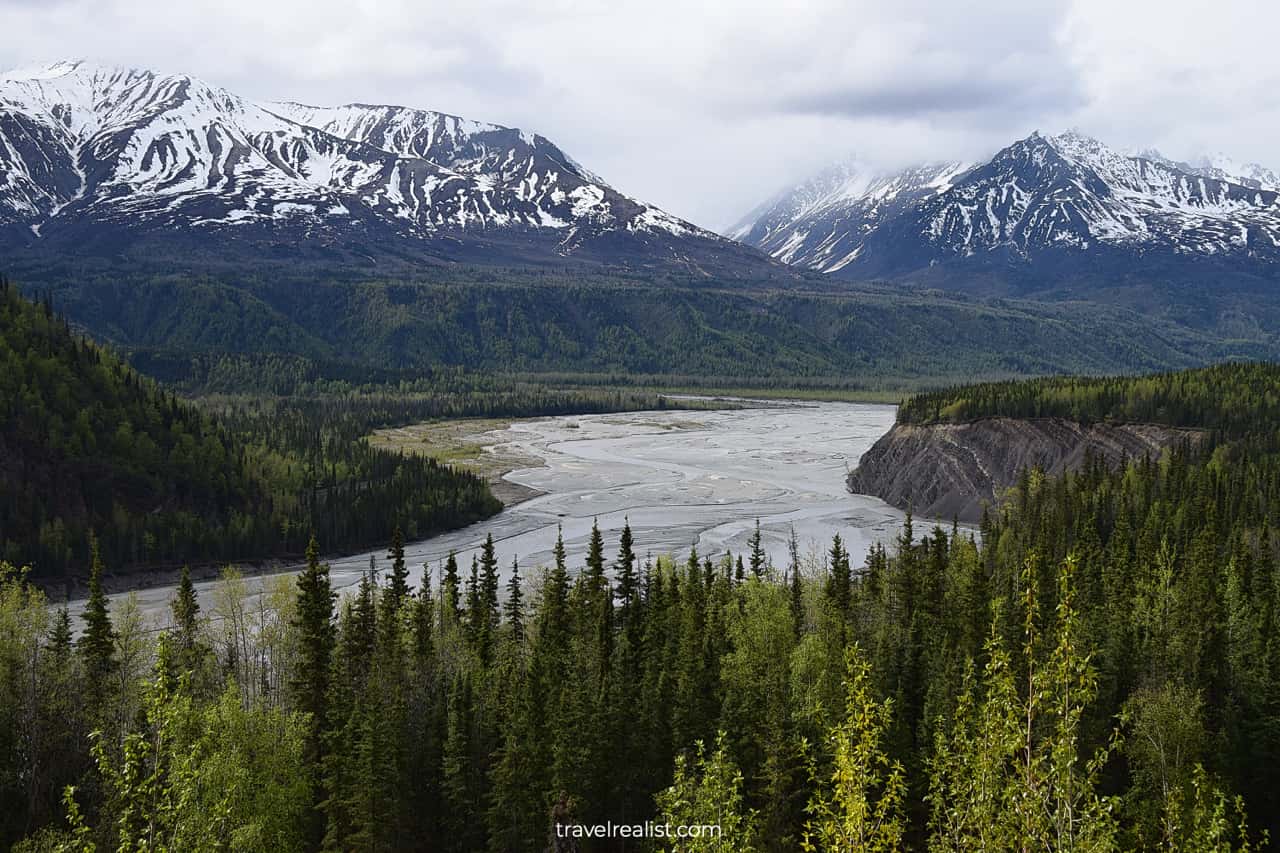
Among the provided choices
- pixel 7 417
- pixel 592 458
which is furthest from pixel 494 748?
pixel 592 458

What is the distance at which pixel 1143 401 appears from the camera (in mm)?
132750

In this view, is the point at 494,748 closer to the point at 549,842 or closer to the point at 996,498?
the point at 549,842

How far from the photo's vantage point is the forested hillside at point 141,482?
4139 inches

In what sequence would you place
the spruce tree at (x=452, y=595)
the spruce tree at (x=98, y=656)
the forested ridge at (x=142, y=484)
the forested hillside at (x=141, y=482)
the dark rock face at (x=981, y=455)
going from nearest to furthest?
the spruce tree at (x=98, y=656)
the spruce tree at (x=452, y=595)
the forested ridge at (x=142, y=484)
the forested hillside at (x=141, y=482)
the dark rock face at (x=981, y=455)

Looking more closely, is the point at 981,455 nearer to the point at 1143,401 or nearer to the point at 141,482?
the point at 1143,401

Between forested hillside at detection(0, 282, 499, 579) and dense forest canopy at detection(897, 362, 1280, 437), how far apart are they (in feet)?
220

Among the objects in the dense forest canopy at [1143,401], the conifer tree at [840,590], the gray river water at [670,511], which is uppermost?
the dense forest canopy at [1143,401]

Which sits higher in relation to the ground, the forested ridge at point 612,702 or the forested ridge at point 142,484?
the forested ridge at point 142,484

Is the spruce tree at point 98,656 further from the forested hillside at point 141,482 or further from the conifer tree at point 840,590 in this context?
the forested hillside at point 141,482

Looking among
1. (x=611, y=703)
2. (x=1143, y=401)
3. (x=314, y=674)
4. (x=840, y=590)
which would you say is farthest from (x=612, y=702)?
(x=1143, y=401)

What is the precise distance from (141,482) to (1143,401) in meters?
114

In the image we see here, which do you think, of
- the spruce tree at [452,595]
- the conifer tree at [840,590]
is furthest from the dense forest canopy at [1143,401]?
the spruce tree at [452,595]

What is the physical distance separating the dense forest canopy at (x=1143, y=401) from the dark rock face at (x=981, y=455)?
195 cm

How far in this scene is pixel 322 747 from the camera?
5094 cm
